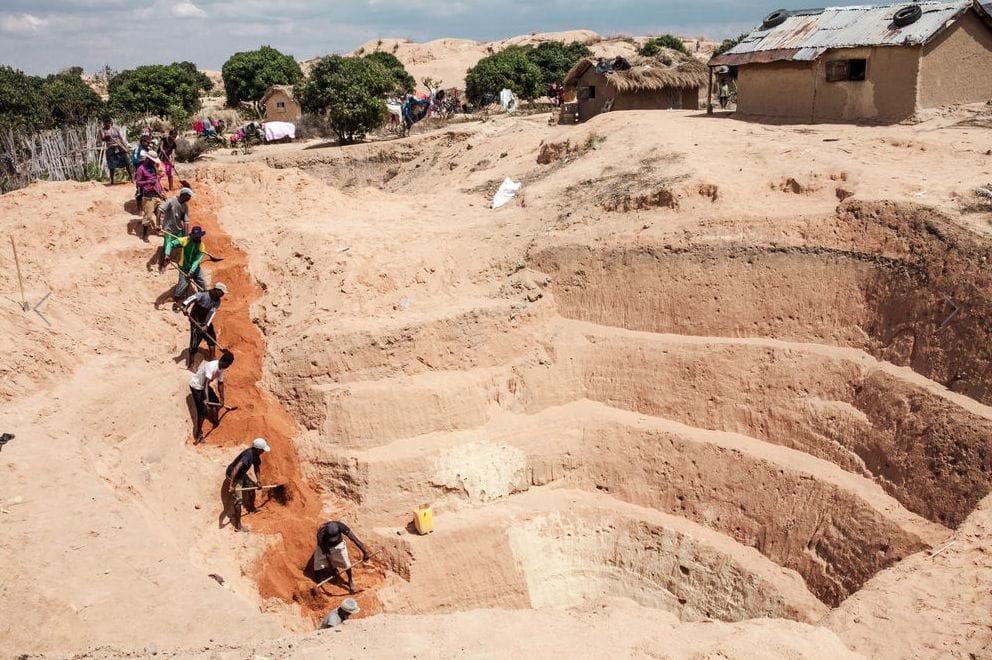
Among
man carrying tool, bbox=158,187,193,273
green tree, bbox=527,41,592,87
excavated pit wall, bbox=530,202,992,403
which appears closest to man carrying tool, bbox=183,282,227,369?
man carrying tool, bbox=158,187,193,273

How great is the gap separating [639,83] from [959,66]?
24.7 ft

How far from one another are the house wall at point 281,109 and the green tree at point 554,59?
1116 cm

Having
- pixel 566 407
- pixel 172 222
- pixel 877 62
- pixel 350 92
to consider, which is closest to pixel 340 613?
pixel 566 407

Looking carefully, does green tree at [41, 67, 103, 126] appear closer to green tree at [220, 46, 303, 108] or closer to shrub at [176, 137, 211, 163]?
shrub at [176, 137, 211, 163]

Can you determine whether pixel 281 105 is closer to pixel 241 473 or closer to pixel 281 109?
pixel 281 109

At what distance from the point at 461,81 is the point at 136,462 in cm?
3983

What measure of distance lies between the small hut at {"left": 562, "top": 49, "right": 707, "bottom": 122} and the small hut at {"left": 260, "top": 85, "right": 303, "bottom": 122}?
16.3m

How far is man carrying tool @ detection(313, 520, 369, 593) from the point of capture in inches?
388

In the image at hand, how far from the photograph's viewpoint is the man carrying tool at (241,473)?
10.3m

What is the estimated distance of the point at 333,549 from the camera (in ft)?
32.7

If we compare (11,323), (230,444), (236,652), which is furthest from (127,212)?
(236,652)

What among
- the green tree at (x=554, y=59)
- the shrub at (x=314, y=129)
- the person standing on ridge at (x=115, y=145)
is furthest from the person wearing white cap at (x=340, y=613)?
the green tree at (x=554, y=59)

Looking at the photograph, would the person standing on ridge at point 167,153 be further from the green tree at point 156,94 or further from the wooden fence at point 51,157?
the green tree at point 156,94

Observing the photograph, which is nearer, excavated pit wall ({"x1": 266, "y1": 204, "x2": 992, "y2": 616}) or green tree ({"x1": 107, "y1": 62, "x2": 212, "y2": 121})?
excavated pit wall ({"x1": 266, "y1": 204, "x2": 992, "y2": 616})
